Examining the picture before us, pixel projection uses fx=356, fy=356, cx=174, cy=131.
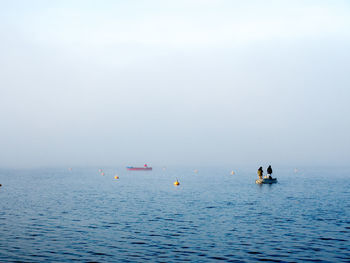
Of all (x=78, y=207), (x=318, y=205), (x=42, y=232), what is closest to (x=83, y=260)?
(x=42, y=232)

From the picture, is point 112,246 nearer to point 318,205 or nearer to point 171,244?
point 171,244

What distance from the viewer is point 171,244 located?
3341 cm

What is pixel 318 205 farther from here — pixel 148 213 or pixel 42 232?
pixel 42 232

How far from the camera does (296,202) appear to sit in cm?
6612

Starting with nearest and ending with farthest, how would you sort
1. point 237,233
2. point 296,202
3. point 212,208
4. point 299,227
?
1. point 237,233
2. point 299,227
3. point 212,208
4. point 296,202

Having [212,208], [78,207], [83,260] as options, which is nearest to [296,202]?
[212,208]

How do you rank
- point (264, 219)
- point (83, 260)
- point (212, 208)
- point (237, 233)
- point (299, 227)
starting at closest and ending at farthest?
point (83, 260) < point (237, 233) < point (299, 227) < point (264, 219) < point (212, 208)

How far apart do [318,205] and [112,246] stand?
41.9 m

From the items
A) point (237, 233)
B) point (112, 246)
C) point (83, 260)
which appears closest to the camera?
point (83, 260)

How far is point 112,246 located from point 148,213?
801 inches

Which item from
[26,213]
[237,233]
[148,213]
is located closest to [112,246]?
[237,233]

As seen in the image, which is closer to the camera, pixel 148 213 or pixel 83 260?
pixel 83 260

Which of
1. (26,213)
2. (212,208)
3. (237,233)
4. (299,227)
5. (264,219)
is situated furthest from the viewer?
(212,208)

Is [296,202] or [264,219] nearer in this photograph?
[264,219]
